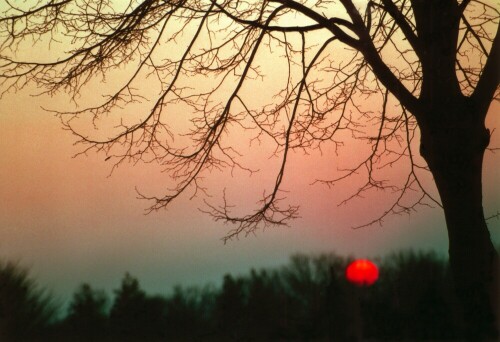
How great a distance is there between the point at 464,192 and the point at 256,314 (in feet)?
7.99

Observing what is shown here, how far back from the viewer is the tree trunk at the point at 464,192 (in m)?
8.65

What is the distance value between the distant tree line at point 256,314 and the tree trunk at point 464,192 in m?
0.32

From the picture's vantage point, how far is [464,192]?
8.76 metres

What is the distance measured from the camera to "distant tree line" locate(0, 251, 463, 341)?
8.11 m

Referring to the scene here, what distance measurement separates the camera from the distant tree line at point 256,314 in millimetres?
8109

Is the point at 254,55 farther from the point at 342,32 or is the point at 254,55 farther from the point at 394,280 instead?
the point at 394,280

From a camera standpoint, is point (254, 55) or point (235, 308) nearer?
point (235, 308)

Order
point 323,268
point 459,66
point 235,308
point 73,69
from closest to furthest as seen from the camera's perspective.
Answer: point 235,308, point 323,268, point 73,69, point 459,66

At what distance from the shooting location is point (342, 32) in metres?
9.59

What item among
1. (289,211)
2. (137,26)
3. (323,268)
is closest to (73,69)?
(137,26)

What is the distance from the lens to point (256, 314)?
8320 millimetres

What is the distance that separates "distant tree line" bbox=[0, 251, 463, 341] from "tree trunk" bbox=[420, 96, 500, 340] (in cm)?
32

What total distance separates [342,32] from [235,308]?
330 cm

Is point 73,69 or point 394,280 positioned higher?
point 73,69
